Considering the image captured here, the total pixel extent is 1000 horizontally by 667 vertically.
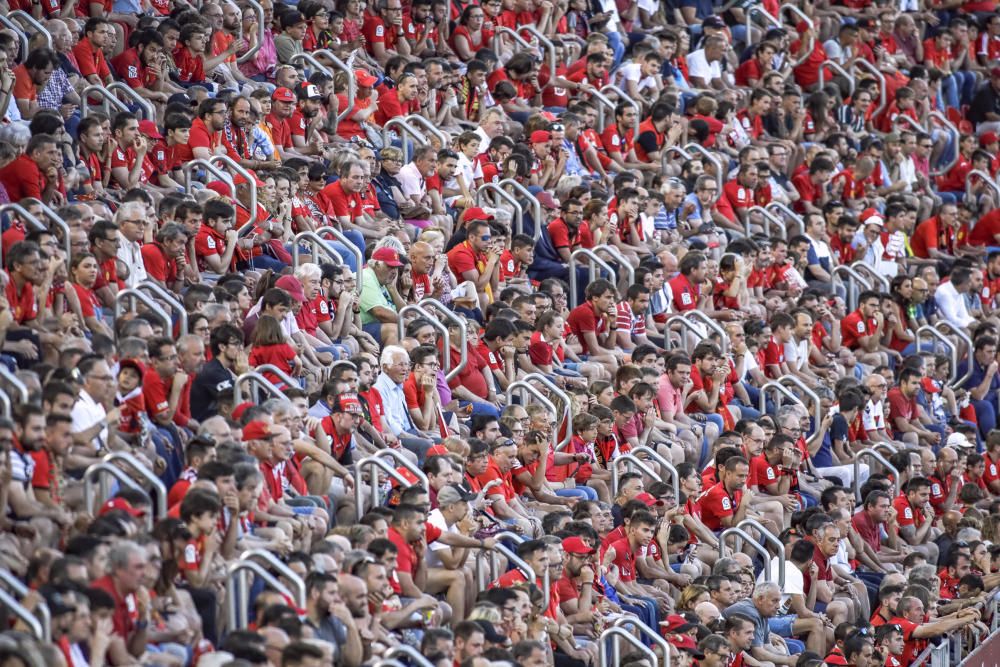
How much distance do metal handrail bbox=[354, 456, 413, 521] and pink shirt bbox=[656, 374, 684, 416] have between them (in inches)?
146

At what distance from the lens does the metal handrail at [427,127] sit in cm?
1669

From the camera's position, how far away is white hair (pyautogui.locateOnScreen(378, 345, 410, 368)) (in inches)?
524

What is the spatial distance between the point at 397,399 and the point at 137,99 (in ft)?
10.5

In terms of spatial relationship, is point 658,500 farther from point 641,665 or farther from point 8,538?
point 8,538

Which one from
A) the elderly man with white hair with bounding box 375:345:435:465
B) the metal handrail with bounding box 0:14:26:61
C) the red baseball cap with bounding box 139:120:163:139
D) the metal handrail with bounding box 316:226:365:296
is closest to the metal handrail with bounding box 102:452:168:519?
the elderly man with white hair with bounding box 375:345:435:465

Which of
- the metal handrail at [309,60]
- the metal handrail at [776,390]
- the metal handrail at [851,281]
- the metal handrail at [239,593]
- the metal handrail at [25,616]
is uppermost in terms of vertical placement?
the metal handrail at [25,616]

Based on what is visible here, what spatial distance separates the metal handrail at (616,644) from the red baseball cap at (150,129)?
490cm

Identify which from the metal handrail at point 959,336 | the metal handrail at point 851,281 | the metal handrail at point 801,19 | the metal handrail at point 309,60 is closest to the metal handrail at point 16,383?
the metal handrail at point 309,60

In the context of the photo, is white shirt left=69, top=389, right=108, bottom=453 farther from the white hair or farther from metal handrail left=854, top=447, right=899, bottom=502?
metal handrail left=854, top=447, right=899, bottom=502

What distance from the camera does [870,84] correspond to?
2142 centimetres

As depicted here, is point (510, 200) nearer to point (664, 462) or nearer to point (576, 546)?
point (664, 462)

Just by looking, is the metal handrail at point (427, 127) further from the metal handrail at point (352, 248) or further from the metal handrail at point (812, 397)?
the metal handrail at point (812, 397)

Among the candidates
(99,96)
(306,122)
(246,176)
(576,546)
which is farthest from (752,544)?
(99,96)

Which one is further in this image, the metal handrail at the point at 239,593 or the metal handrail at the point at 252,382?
the metal handrail at the point at 252,382
